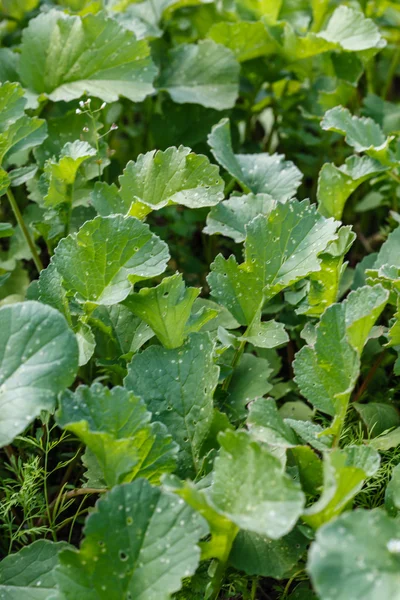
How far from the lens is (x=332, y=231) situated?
1.19 metres

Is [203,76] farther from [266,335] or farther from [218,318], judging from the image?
[266,335]

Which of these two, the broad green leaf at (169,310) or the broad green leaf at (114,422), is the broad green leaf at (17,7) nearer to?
the broad green leaf at (169,310)

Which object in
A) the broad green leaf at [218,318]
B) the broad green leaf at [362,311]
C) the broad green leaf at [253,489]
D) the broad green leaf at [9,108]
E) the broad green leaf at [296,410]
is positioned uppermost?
the broad green leaf at [9,108]

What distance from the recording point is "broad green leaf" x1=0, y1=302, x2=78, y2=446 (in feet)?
3.04

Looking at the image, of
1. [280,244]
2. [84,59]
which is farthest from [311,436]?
[84,59]

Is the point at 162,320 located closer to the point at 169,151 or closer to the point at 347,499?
the point at 169,151

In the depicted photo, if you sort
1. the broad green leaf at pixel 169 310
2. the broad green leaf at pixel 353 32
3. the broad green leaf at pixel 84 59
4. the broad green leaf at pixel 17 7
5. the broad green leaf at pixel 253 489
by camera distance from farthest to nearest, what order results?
1. the broad green leaf at pixel 17 7
2. the broad green leaf at pixel 353 32
3. the broad green leaf at pixel 84 59
4. the broad green leaf at pixel 169 310
5. the broad green leaf at pixel 253 489

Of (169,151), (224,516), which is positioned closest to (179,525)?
(224,516)

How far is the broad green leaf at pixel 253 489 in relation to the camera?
0.83 metres

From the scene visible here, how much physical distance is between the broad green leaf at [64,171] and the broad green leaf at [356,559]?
0.78 meters

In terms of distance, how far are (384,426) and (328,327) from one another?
1.05 feet

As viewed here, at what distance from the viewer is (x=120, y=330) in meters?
1.29

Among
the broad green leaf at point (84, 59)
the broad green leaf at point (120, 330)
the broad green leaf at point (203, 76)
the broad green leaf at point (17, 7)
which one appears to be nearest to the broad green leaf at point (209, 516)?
the broad green leaf at point (120, 330)

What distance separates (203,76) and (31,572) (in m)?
1.24
